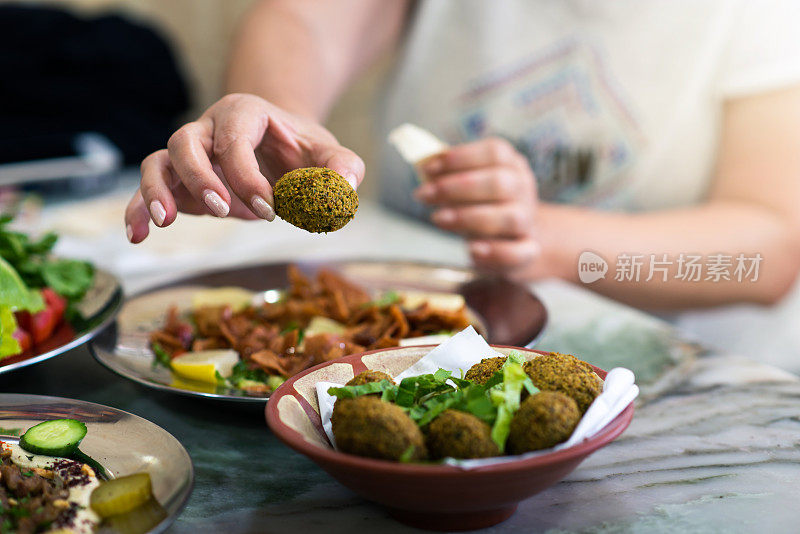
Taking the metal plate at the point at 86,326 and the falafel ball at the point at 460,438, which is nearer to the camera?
the falafel ball at the point at 460,438

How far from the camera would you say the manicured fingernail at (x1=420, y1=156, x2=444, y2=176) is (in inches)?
45.1

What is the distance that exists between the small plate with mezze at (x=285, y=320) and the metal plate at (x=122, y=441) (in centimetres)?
9

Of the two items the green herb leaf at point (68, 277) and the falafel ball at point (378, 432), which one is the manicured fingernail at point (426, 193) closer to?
the green herb leaf at point (68, 277)

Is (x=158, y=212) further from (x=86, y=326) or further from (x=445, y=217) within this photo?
(x=445, y=217)

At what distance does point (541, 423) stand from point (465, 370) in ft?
0.48

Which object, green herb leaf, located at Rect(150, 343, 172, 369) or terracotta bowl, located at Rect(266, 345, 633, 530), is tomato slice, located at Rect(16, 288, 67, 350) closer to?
green herb leaf, located at Rect(150, 343, 172, 369)

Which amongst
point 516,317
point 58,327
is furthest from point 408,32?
point 58,327

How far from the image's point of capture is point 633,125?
4.79ft

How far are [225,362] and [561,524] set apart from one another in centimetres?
39

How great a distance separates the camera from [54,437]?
0.59m

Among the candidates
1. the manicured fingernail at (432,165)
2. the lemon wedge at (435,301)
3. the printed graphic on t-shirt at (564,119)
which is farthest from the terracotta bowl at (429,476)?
the printed graphic on t-shirt at (564,119)

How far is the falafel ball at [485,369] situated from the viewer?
579mm

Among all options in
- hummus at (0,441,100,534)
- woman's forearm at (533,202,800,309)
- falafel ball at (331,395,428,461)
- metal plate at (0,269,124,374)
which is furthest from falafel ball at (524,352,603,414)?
woman's forearm at (533,202,800,309)

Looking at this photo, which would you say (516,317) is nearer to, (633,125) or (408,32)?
(633,125)
